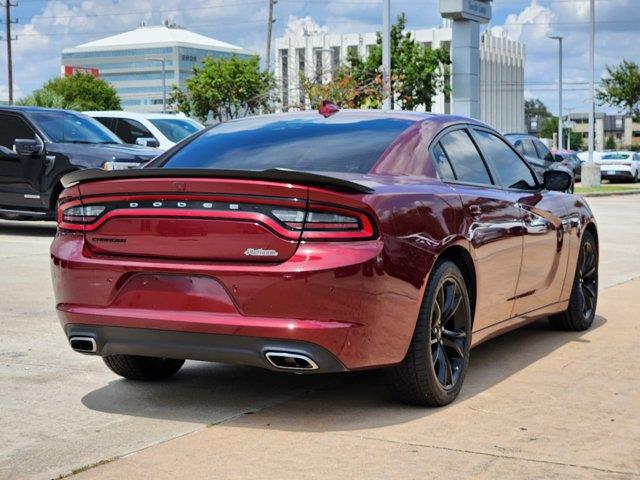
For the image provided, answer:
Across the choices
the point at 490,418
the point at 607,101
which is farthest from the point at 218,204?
the point at 607,101

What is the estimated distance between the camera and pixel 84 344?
5488 millimetres

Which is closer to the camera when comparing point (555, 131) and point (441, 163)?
point (441, 163)

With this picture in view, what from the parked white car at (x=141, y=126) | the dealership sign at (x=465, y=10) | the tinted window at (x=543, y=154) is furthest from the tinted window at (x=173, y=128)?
the dealership sign at (x=465, y=10)

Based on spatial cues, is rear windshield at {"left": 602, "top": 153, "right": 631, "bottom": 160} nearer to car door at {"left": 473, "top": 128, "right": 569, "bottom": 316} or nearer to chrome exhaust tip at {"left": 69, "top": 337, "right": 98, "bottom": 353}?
car door at {"left": 473, "top": 128, "right": 569, "bottom": 316}

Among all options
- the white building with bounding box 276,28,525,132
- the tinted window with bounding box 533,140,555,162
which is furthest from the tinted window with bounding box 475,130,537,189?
the white building with bounding box 276,28,525,132

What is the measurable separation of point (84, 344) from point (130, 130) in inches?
660

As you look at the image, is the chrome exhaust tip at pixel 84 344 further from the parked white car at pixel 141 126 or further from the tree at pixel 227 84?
the tree at pixel 227 84

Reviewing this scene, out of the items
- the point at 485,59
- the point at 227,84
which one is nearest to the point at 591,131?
the point at 227,84

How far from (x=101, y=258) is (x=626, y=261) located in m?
9.10

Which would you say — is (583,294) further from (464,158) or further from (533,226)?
(464,158)

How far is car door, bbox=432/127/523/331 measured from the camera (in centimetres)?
608

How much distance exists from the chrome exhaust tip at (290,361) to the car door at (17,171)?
37.4ft

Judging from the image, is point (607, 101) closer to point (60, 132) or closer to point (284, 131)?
point (60, 132)

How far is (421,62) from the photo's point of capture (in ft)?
213
